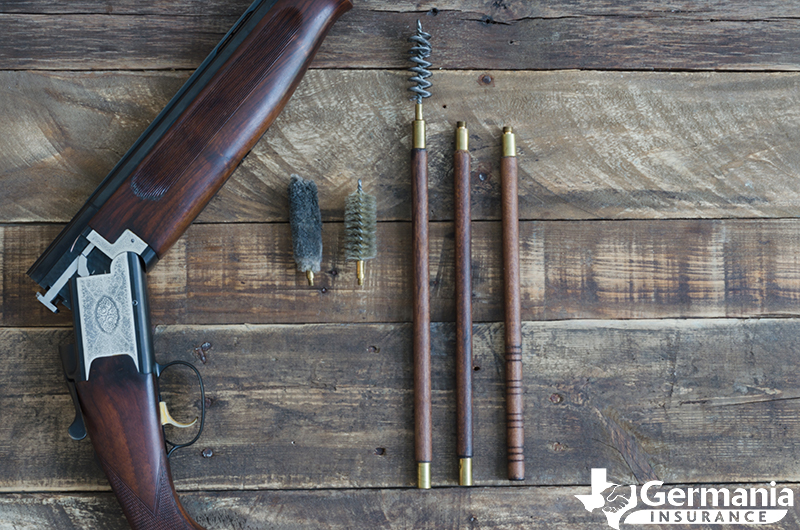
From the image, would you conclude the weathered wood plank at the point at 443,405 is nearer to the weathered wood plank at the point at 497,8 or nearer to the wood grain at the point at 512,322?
the wood grain at the point at 512,322

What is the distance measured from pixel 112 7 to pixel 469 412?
843 mm

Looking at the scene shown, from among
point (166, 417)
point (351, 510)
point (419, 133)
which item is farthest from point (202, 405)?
point (419, 133)

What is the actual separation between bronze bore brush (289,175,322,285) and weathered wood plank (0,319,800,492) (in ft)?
0.36

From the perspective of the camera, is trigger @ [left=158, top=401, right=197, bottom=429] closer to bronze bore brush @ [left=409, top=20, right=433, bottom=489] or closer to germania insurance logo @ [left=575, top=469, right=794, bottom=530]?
bronze bore brush @ [left=409, top=20, right=433, bottom=489]

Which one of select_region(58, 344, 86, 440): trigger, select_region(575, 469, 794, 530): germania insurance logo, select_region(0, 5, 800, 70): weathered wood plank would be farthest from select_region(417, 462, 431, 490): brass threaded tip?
select_region(0, 5, 800, 70): weathered wood plank

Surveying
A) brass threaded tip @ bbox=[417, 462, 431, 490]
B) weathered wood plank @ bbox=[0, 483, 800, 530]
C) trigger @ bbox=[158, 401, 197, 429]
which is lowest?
weathered wood plank @ bbox=[0, 483, 800, 530]

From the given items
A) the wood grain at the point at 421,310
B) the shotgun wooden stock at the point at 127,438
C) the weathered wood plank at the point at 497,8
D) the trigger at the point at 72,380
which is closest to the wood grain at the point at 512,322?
the wood grain at the point at 421,310

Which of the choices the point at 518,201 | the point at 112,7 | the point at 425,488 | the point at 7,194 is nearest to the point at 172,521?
the point at 425,488

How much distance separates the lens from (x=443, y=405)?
781 mm

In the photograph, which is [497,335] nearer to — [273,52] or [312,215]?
[312,215]

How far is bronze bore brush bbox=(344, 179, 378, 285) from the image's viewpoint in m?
0.76

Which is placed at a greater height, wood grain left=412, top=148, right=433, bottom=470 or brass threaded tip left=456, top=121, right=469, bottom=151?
brass threaded tip left=456, top=121, right=469, bottom=151

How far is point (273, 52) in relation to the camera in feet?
2.32

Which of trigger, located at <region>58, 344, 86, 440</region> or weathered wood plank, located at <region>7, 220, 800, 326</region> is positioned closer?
trigger, located at <region>58, 344, 86, 440</region>
